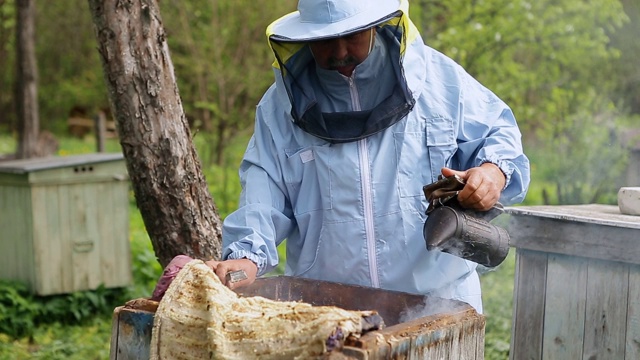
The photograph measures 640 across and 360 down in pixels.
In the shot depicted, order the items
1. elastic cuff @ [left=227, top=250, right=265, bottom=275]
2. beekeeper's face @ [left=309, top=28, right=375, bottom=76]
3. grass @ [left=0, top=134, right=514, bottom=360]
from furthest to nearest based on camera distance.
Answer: grass @ [left=0, top=134, right=514, bottom=360] → beekeeper's face @ [left=309, top=28, right=375, bottom=76] → elastic cuff @ [left=227, top=250, right=265, bottom=275]

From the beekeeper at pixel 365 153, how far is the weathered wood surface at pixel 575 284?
102 cm

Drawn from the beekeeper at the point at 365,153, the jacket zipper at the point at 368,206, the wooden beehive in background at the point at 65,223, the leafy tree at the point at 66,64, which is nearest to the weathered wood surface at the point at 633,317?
the beekeeper at the point at 365,153

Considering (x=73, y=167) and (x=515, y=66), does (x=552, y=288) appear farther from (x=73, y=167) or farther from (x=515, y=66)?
(x=515, y=66)

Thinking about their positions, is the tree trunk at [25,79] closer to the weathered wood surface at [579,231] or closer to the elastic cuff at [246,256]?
the weathered wood surface at [579,231]

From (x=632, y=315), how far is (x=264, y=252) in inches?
69.5

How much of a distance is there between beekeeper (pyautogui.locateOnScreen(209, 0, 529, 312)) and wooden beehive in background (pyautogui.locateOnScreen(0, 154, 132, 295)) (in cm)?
399

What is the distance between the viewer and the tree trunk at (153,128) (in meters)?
3.80

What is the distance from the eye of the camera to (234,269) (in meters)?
2.41

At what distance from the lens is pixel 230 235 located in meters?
2.62

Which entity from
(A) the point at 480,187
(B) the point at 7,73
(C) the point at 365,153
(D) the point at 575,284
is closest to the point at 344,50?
→ (C) the point at 365,153

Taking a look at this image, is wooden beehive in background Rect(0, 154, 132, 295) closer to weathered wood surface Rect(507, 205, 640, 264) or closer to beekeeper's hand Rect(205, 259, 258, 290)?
weathered wood surface Rect(507, 205, 640, 264)

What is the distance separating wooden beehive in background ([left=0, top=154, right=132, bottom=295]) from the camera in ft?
20.8

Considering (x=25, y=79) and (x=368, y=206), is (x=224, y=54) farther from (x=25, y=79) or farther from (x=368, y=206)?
(x=368, y=206)

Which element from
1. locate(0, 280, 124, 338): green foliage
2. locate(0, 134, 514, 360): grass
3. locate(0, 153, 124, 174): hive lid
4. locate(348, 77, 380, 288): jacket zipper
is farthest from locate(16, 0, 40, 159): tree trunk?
locate(348, 77, 380, 288): jacket zipper
